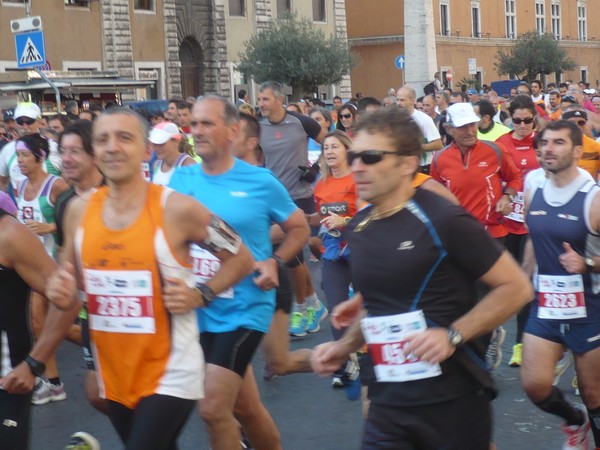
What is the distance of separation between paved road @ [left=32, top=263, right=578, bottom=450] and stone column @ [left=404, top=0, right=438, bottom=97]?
2133 cm

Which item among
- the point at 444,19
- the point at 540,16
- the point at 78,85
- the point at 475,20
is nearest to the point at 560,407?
the point at 78,85

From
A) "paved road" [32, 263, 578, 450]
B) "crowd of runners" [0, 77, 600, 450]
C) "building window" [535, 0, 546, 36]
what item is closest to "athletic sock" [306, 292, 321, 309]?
"paved road" [32, 263, 578, 450]

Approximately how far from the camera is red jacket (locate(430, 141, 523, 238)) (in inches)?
311

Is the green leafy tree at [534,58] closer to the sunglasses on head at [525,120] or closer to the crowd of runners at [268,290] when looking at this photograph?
the sunglasses on head at [525,120]

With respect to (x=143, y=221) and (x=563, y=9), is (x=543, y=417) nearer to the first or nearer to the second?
(x=143, y=221)

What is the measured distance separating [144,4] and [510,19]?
3329 centimetres

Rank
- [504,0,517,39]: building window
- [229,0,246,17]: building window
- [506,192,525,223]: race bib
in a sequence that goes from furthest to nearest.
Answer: [504,0,517,39]: building window
[229,0,246,17]: building window
[506,192,525,223]: race bib

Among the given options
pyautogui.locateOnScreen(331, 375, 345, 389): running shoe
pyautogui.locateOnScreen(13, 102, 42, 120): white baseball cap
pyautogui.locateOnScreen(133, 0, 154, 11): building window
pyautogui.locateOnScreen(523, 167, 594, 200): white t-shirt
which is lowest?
pyautogui.locateOnScreen(331, 375, 345, 389): running shoe

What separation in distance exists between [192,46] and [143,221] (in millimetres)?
36480

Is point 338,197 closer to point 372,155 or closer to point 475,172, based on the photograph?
point 475,172

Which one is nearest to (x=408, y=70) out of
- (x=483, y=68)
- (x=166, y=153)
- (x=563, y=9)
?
(x=166, y=153)

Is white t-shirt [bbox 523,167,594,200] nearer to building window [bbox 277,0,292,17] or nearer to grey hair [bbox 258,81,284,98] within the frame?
grey hair [bbox 258,81,284,98]

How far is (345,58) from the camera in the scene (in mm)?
40062

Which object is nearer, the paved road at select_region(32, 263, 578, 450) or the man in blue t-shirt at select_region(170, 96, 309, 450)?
the man in blue t-shirt at select_region(170, 96, 309, 450)
